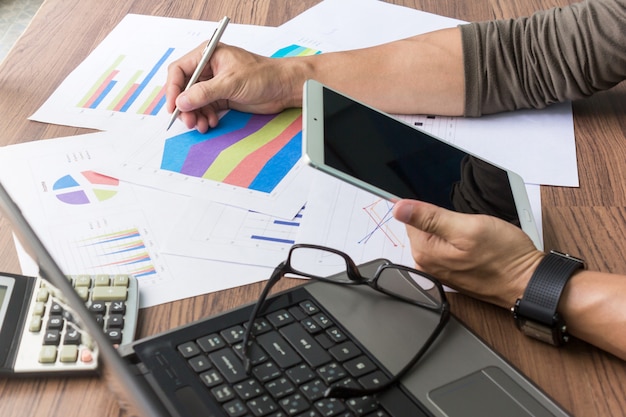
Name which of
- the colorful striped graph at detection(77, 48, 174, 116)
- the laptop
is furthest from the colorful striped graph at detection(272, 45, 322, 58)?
the laptop

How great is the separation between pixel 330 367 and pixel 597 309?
27 cm

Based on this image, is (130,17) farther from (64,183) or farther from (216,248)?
(216,248)

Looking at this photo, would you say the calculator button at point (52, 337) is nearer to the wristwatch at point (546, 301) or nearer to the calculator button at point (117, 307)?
the calculator button at point (117, 307)

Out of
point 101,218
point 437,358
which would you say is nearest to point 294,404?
point 437,358

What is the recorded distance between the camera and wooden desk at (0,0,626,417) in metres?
0.63

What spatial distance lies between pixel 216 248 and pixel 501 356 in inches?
12.7

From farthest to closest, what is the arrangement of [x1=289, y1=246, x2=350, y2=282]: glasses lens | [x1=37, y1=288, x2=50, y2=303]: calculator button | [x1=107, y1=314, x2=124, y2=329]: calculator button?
[x1=289, y1=246, x2=350, y2=282]: glasses lens < [x1=107, y1=314, x2=124, y2=329]: calculator button < [x1=37, y1=288, x2=50, y2=303]: calculator button

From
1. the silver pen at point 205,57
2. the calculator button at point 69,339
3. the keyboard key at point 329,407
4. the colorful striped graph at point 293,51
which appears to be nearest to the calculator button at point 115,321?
the calculator button at point 69,339

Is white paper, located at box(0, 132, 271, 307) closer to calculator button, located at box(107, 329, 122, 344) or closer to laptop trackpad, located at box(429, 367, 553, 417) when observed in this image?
calculator button, located at box(107, 329, 122, 344)

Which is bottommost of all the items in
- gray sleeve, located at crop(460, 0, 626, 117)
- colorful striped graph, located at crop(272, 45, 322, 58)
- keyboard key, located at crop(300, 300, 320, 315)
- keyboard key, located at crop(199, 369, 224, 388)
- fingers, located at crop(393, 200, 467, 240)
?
keyboard key, located at crop(199, 369, 224, 388)

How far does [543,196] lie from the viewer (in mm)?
934

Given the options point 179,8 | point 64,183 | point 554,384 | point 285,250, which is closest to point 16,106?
point 64,183

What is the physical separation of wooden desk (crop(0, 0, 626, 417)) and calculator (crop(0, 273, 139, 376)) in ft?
0.05

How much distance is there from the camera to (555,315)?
0.74 metres
